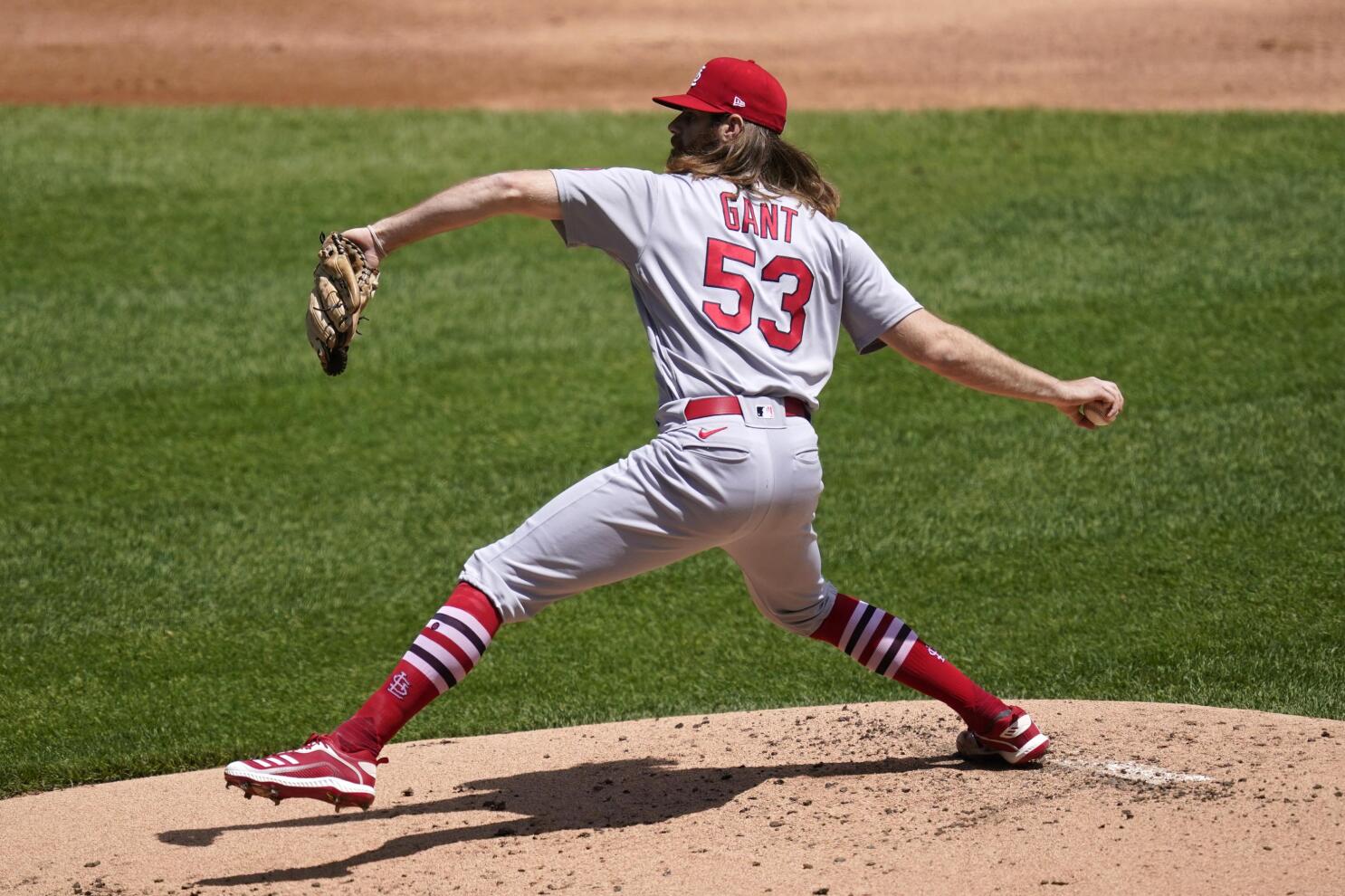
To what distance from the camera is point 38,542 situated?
679cm

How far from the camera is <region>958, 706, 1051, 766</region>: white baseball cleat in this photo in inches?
162

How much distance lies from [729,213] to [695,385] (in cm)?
43

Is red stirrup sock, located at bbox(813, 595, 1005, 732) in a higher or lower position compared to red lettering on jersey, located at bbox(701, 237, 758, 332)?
lower

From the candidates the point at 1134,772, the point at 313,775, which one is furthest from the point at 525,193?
the point at 1134,772

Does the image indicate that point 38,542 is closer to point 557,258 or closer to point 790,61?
point 557,258

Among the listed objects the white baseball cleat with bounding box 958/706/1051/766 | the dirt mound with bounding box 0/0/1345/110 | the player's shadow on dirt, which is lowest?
the player's shadow on dirt

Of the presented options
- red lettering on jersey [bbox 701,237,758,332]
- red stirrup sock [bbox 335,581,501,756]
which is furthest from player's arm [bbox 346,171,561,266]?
red stirrup sock [bbox 335,581,501,756]

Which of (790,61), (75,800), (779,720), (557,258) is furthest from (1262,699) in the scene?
(790,61)

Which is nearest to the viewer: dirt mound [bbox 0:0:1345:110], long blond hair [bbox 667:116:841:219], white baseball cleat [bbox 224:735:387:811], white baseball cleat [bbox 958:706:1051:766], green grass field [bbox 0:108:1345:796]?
white baseball cleat [bbox 224:735:387:811]

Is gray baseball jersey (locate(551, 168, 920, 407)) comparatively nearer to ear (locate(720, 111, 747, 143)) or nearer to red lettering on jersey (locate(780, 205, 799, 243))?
red lettering on jersey (locate(780, 205, 799, 243))

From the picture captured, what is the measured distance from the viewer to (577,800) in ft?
13.7

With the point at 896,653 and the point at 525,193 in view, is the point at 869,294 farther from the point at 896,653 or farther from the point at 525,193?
the point at 896,653

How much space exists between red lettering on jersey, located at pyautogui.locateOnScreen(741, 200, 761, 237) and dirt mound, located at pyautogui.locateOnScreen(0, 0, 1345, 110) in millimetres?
10739

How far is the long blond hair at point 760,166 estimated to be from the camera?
383 centimetres
